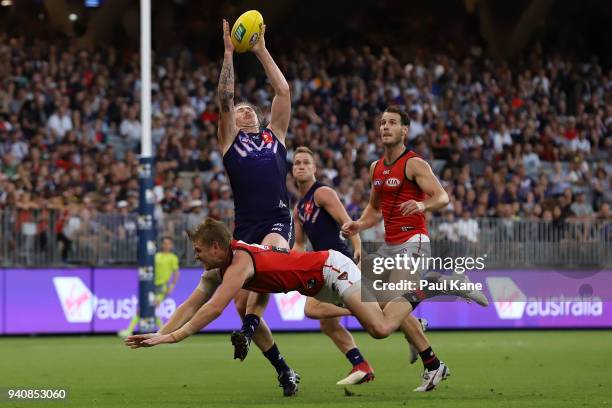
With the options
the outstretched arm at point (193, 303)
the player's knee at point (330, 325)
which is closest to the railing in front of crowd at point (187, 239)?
the player's knee at point (330, 325)

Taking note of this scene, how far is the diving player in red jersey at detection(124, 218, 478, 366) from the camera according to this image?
9.65m

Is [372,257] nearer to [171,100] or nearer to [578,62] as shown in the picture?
[171,100]

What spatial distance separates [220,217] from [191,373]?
9.48 m

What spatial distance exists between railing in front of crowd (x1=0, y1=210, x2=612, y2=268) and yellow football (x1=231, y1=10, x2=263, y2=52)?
1145cm

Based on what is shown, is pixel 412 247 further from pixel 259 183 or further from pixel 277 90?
pixel 277 90

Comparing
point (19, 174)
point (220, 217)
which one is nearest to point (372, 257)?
point (220, 217)

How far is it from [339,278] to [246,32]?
2517mm

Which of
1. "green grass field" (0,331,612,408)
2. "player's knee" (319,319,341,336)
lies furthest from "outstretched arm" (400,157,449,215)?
"green grass field" (0,331,612,408)

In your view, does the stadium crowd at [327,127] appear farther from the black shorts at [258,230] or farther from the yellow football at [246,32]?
the yellow football at [246,32]

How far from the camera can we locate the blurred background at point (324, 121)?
2292cm

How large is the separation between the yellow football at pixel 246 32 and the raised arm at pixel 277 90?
0.09 m

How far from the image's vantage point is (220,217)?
75.7 ft

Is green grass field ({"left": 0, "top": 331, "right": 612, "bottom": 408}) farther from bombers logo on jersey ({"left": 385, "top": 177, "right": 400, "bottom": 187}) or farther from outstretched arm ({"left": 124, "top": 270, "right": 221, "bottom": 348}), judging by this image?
bombers logo on jersey ({"left": 385, "top": 177, "right": 400, "bottom": 187})

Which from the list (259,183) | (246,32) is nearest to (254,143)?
(259,183)
